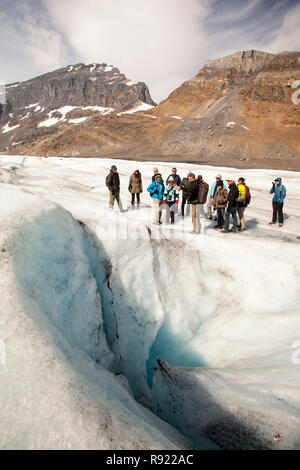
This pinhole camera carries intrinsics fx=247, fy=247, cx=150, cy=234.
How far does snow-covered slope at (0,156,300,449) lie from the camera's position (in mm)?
2143

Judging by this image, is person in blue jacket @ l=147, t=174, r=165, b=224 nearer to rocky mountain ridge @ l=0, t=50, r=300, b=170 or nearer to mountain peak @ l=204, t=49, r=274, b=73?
rocky mountain ridge @ l=0, t=50, r=300, b=170

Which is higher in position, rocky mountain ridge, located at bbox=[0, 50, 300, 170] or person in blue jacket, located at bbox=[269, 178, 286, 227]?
rocky mountain ridge, located at bbox=[0, 50, 300, 170]

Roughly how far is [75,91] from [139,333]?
200 meters

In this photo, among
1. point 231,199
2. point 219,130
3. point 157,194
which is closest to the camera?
point 231,199

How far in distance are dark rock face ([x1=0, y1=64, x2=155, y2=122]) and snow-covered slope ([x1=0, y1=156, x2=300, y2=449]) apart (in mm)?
150599

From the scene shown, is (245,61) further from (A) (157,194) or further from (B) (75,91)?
(B) (75,91)

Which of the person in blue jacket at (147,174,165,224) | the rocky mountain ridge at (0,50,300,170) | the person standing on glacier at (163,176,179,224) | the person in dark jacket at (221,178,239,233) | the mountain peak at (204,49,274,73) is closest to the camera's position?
the person in dark jacket at (221,178,239,233)

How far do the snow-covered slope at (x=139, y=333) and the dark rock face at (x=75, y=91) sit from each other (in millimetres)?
150599

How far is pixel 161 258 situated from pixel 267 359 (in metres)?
2.96

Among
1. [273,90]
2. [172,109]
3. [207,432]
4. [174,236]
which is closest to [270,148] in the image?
[273,90]

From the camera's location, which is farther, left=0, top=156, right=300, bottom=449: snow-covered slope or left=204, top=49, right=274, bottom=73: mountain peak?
left=204, top=49, right=274, bottom=73: mountain peak

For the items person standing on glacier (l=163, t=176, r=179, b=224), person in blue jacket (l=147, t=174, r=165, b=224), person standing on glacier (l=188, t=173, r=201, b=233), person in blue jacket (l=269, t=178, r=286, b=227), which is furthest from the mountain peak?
person standing on glacier (l=188, t=173, r=201, b=233)

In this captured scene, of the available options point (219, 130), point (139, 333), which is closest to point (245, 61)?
point (219, 130)

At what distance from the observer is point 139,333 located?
4.96m
